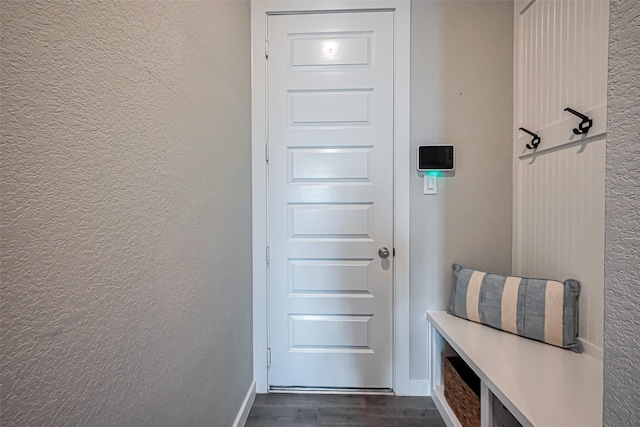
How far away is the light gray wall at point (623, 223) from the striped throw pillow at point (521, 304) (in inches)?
42.8

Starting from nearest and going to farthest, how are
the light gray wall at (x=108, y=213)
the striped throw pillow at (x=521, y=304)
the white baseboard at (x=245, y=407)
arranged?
the light gray wall at (x=108, y=213) < the striped throw pillow at (x=521, y=304) < the white baseboard at (x=245, y=407)

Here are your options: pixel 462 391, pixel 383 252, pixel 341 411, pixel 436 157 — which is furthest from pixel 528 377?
pixel 436 157

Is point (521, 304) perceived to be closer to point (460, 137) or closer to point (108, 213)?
point (460, 137)

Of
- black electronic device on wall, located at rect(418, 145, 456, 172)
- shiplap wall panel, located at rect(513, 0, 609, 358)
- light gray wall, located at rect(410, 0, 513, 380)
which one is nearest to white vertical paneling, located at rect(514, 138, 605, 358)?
shiplap wall panel, located at rect(513, 0, 609, 358)

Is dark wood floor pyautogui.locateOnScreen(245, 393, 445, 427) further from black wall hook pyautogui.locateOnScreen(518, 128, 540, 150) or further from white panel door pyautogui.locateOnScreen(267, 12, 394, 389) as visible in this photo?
black wall hook pyautogui.locateOnScreen(518, 128, 540, 150)

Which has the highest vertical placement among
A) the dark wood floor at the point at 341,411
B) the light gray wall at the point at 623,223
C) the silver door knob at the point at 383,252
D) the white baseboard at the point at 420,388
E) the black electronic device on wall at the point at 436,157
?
the black electronic device on wall at the point at 436,157

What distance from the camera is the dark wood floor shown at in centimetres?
163

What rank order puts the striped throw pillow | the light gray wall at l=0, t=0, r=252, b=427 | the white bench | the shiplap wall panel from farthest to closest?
the striped throw pillow, the shiplap wall panel, the white bench, the light gray wall at l=0, t=0, r=252, b=427

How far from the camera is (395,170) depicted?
6.08 ft

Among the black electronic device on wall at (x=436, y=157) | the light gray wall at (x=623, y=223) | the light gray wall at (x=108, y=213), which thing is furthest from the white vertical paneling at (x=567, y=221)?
the light gray wall at (x=108, y=213)

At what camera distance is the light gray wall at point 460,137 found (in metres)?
1.82

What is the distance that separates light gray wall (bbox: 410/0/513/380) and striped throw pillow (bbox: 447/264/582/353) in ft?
0.47

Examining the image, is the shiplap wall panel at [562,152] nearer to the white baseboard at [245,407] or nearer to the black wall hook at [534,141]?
the black wall hook at [534,141]

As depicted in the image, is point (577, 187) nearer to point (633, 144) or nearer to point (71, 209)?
point (633, 144)
